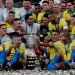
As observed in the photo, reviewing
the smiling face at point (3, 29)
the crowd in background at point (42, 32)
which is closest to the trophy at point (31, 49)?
the crowd in background at point (42, 32)

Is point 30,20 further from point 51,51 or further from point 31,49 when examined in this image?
point 51,51

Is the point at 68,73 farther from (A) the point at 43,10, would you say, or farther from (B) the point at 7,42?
(A) the point at 43,10

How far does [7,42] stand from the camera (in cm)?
1104

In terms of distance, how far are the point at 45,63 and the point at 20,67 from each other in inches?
28.0

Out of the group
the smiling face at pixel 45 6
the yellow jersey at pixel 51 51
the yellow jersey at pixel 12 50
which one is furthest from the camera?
the smiling face at pixel 45 6

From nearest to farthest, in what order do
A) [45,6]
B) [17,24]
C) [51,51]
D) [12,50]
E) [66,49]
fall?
[66,49] < [12,50] < [51,51] < [17,24] < [45,6]

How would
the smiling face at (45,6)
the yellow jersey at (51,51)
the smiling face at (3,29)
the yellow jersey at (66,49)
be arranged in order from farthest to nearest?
the smiling face at (45,6) → the smiling face at (3,29) → the yellow jersey at (51,51) → the yellow jersey at (66,49)

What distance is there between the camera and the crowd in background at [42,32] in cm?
1060

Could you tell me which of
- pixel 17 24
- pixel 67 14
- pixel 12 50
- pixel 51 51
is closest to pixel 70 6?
pixel 67 14

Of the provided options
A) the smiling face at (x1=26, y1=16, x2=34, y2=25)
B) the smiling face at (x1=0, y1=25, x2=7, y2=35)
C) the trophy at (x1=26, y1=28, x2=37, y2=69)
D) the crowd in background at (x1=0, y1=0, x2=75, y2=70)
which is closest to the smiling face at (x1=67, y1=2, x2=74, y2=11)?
the crowd in background at (x1=0, y1=0, x2=75, y2=70)

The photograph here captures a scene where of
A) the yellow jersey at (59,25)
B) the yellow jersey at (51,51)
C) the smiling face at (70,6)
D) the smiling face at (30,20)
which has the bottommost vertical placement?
the yellow jersey at (51,51)

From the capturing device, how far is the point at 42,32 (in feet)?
38.6

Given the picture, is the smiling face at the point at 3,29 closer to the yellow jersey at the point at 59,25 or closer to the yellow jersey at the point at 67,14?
the yellow jersey at the point at 59,25

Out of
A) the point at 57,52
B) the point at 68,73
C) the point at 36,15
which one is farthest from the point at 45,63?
the point at 36,15
